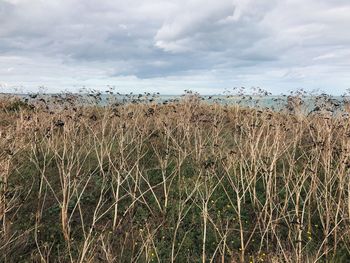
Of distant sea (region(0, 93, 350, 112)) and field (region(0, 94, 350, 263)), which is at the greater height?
distant sea (region(0, 93, 350, 112))

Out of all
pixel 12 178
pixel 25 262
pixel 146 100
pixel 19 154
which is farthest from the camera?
pixel 146 100

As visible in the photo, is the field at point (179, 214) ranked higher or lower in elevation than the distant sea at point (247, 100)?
lower

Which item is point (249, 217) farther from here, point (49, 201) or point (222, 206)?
point (49, 201)

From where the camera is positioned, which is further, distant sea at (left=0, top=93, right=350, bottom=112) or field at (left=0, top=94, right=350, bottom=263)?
distant sea at (left=0, top=93, right=350, bottom=112)

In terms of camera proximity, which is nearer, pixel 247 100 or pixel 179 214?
pixel 179 214

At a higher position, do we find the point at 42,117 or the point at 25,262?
the point at 42,117

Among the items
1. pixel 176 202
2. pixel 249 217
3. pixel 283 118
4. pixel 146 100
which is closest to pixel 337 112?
pixel 283 118

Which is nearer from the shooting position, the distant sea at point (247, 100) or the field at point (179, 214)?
the field at point (179, 214)

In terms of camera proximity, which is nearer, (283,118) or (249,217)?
(249,217)

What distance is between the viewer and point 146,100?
41.1 ft

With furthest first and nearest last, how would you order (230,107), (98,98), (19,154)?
1. (230,107)
2. (98,98)
3. (19,154)

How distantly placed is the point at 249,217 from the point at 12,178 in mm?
4419

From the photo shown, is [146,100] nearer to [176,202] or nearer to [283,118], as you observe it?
[283,118]

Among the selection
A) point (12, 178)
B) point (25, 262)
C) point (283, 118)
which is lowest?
point (25, 262)
